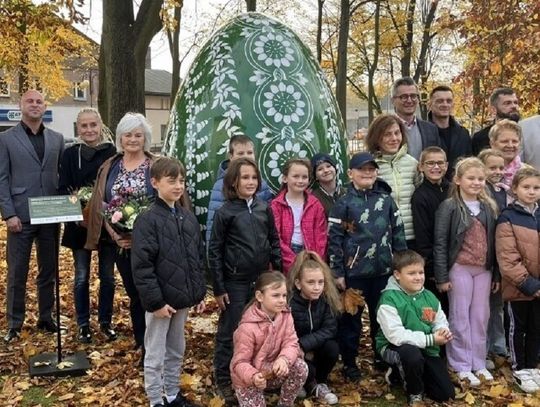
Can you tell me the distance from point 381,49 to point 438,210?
2102cm

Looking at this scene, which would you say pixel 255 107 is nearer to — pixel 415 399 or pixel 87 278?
pixel 87 278

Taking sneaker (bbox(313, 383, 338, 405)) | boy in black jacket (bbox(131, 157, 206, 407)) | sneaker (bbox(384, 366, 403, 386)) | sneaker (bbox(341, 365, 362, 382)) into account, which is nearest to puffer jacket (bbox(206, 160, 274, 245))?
boy in black jacket (bbox(131, 157, 206, 407))

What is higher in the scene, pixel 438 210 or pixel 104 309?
pixel 438 210

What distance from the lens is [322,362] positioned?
424cm

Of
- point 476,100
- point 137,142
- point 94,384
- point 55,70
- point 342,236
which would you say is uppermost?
point 55,70

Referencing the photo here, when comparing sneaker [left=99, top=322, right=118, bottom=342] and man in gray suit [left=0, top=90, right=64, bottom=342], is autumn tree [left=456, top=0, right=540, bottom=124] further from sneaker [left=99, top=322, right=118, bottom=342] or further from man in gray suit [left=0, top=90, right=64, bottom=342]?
sneaker [left=99, top=322, right=118, bottom=342]

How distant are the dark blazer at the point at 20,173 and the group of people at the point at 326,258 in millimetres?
316

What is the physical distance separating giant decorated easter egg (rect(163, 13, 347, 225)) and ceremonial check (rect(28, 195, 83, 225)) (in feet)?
2.84

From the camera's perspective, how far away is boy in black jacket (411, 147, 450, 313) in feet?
15.0

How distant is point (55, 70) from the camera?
70.6 feet

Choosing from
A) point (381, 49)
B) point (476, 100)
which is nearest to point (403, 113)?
point (476, 100)

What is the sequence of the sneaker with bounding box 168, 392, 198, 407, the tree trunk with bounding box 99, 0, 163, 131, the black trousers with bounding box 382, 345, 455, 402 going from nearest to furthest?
the sneaker with bounding box 168, 392, 198, 407
the black trousers with bounding box 382, 345, 455, 402
the tree trunk with bounding box 99, 0, 163, 131

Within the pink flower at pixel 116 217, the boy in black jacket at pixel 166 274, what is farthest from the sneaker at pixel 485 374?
the pink flower at pixel 116 217

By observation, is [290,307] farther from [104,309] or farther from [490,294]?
[104,309]
